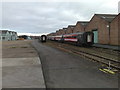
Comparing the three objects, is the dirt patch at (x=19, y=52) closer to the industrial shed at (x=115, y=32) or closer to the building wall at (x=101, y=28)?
the industrial shed at (x=115, y=32)

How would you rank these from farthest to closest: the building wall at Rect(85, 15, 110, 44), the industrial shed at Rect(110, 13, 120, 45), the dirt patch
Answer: the building wall at Rect(85, 15, 110, 44) → the industrial shed at Rect(110, 13, 120, 45) → the dirt patch

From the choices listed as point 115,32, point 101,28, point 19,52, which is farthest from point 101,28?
point 19,52

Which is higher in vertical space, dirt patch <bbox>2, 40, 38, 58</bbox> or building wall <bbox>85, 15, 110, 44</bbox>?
building wall <bbox>85, 15, 110, 44</bbox>

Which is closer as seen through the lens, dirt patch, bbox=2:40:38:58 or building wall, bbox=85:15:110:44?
dirt patch, bbox=2:40:38:58

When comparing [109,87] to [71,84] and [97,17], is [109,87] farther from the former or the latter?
[97,17]

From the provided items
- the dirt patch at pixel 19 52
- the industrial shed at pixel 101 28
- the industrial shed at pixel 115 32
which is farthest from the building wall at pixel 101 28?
the dirt patch at pixel 19 52

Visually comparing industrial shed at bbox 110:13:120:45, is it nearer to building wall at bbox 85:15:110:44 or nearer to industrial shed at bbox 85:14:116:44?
industrial shed at bbox 85:14:116:44

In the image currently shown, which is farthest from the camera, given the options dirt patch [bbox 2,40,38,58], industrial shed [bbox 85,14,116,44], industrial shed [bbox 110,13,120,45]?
industrial shed [bbox 85,14,116,44]

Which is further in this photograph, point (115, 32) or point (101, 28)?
point (101, 28)

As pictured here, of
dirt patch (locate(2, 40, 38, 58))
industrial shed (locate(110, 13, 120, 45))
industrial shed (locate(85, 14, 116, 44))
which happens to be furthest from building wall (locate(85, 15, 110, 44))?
dirt patch (locate(2, 40, 38, 58))

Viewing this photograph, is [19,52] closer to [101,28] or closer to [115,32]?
[115,32]

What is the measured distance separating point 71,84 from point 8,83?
2.58 metres

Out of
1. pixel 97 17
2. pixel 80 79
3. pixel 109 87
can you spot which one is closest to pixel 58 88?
pixel 80 79

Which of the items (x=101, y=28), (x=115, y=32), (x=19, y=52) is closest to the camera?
(x=19, y=52)
